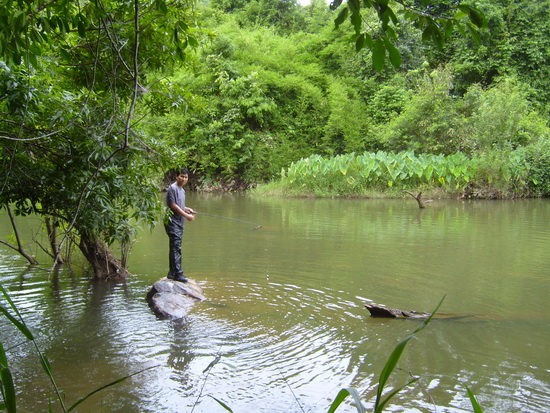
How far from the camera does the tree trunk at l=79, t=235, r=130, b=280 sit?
753 cm

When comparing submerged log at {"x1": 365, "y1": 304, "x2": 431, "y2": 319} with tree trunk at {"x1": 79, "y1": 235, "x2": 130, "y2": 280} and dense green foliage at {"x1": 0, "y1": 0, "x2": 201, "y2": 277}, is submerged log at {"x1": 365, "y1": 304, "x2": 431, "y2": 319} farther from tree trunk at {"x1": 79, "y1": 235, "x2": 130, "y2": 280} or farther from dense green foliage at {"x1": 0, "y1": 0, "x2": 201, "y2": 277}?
tree trunk at {"x1": 79, "y1": 235, "x2": 130, "y2": 280}

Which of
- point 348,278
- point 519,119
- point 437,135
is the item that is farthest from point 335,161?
point 348,278

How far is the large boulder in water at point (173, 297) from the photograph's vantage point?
19.5 ft

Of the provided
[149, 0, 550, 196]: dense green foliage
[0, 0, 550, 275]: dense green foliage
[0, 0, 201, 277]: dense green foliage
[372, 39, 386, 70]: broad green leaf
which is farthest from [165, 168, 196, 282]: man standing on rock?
[149, 0, 550, 196]: dense green foliage

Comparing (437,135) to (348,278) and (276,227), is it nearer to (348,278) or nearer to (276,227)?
(276,227)

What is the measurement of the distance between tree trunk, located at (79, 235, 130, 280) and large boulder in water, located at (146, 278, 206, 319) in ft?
4.61

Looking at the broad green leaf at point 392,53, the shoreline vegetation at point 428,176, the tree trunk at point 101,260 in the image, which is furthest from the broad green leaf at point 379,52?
the shoreline vegetation at point 428,176

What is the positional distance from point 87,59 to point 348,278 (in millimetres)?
4723

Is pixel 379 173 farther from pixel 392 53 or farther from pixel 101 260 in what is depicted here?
pixel 392 53

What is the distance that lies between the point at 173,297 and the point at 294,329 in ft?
5.31

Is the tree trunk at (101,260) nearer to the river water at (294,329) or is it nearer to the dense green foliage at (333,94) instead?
the river water at (294,329)

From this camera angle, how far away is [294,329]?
5.51m

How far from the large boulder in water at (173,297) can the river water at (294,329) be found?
13 centimetres

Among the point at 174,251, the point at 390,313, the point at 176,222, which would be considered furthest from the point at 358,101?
the point at 390,313
